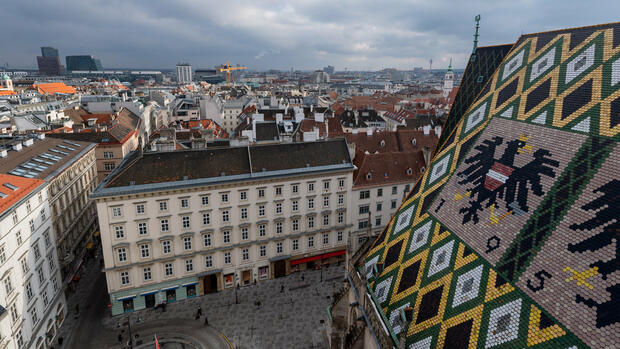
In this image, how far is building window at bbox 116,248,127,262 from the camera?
102ft

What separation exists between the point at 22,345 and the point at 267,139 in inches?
1522

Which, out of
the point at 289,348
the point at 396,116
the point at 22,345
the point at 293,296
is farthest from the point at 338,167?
the point at 396,116

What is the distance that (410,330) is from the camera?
1556 centimetres

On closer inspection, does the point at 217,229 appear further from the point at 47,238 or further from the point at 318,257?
the point at 47,238

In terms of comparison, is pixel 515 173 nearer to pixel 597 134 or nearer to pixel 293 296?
pixel 597 134

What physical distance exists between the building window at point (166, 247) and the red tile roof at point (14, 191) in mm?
10515

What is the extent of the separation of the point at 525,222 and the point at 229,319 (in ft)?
85.4

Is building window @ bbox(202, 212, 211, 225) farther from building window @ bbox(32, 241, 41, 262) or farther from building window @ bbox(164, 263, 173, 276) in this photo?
building window @ bbox(32, 241, 41, 262)

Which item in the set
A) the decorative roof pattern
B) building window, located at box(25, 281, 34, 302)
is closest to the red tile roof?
building window, located at box(25, 281, 34, 302)

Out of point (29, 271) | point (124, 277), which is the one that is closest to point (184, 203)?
point (124, 277)

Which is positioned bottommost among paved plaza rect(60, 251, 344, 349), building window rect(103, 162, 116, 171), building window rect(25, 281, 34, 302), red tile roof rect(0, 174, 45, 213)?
paved plaza rect(60, 251, 344, 349)

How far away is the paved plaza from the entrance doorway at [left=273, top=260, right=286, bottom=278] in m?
0.87

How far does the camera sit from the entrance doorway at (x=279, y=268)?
126 ft

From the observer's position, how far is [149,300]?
34.2 metres
